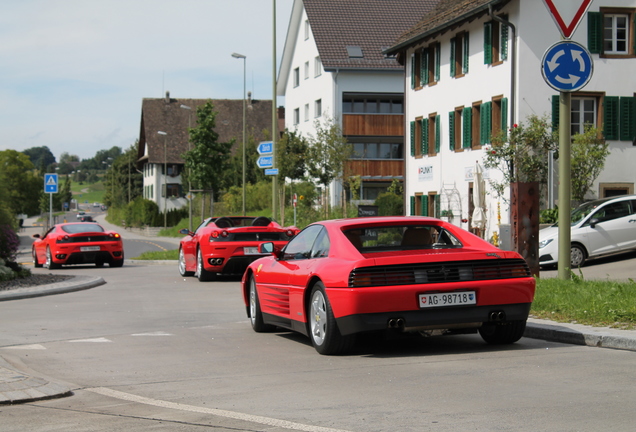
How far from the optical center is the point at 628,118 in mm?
32125

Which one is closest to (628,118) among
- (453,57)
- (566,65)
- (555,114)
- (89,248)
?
(555,114)

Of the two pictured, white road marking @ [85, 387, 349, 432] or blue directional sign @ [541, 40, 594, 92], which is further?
blue directional sign @ [541, 40, 594, 92]

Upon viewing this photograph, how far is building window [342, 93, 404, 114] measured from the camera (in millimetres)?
58219

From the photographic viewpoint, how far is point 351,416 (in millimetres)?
6363

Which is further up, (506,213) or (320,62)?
(320,62)

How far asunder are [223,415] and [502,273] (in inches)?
149

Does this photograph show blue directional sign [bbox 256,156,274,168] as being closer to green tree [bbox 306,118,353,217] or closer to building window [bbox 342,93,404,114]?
green tree [bbox 306,118,353,217]

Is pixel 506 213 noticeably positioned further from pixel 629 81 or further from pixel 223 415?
pixel 223 415

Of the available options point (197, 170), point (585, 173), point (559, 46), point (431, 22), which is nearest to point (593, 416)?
point (559, 46)

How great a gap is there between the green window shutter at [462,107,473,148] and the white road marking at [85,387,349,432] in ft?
97.9

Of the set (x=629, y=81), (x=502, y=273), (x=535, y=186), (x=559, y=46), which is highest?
(x=629, y=81)

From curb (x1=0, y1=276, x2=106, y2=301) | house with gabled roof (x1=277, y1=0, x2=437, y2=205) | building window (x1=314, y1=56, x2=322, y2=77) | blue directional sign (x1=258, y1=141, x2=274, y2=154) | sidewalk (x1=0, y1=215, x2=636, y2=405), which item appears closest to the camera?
sidewalk (x1=0, y1=215, x2=636, y2=405)

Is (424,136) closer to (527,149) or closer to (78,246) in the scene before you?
(527,149)

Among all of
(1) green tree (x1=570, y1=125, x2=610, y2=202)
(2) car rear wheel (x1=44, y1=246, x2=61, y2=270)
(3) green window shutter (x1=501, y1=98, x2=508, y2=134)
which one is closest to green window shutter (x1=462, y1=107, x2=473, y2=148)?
(3) green window shutter (x1=501, y1=98, x2=508, y2=134)
